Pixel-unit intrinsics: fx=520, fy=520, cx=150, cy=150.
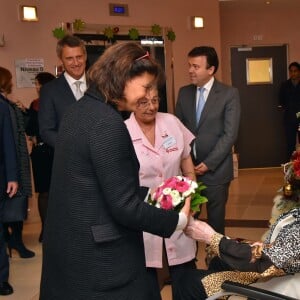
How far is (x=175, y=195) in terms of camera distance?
1866mm

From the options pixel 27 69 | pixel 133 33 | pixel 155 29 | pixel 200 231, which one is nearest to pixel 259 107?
pixel 155 29

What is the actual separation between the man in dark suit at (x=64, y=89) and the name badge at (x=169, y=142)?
114cm

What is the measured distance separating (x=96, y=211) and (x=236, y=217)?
4.11 meters

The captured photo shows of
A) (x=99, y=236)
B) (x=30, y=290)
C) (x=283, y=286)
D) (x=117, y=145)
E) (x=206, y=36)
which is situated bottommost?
(x=30, y=290)

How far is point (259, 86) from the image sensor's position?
8938 millimetres

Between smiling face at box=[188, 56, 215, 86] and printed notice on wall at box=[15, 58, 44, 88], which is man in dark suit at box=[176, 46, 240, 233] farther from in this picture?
printed notice on wall at box=[15, 58, 44, 88]

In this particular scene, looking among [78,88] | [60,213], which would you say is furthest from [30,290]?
[60,213]

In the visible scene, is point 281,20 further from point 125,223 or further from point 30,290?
point 125,223

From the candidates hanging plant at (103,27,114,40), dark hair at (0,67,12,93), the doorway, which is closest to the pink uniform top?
dark hair at (0,67,12,93)

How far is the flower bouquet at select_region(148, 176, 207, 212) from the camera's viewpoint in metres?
1.85

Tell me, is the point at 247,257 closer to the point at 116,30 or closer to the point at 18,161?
the point at 18,161

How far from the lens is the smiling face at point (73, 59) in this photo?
3521 millimetres

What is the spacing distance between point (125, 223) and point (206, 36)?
6028 mm

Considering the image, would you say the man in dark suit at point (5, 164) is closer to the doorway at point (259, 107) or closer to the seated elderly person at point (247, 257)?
the seated elderly person at point (247, 257)
